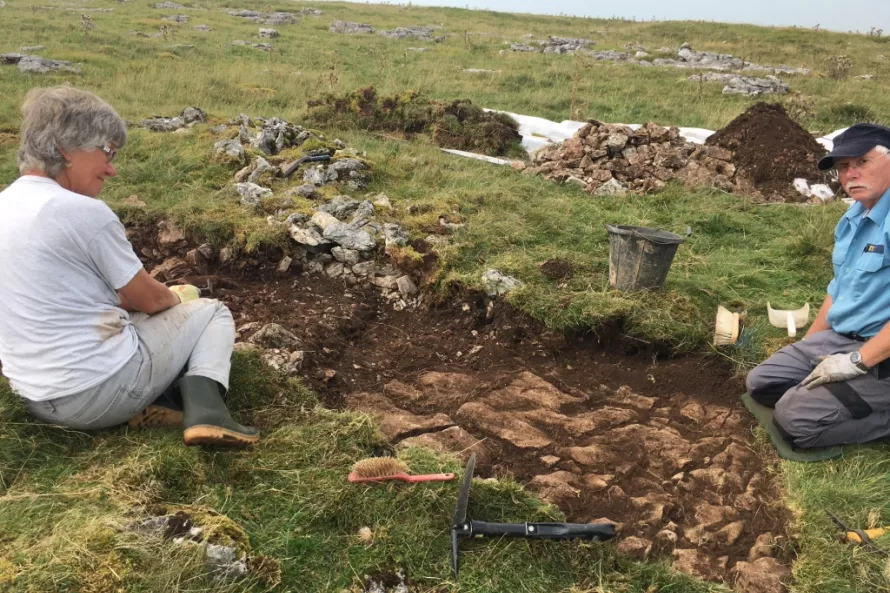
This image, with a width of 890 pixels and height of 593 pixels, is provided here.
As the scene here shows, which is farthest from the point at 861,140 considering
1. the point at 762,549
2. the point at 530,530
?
the point at 530,530

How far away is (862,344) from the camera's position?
10.5ft

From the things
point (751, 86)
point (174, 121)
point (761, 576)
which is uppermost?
point (751, 86)

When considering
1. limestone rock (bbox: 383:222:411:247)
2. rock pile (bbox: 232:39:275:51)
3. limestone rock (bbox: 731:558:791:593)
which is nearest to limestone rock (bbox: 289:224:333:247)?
limestone rock (bbox: 383:222:411:247)

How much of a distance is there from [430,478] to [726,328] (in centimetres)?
255

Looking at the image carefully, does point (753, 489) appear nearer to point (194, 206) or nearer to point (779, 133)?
point (194, 206)

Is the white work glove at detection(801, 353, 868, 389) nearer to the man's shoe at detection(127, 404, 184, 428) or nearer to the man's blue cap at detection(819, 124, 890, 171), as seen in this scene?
the man's blue cap at detection(819, 124, 890, 171)

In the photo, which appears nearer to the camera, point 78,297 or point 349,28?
point 78,297

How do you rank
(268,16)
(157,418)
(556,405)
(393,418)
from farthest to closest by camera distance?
(268,16) < (556,405) < (393,418) < (157,418)

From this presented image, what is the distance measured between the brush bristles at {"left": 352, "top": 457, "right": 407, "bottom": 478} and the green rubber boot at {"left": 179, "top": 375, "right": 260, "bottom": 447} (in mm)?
569

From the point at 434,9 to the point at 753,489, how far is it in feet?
128

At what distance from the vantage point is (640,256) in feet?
14.4

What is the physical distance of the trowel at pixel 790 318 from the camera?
13.9ft

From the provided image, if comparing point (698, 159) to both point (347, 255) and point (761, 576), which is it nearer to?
point (347, 255)

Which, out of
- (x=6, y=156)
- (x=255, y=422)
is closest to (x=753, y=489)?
(x=255, y=422)
